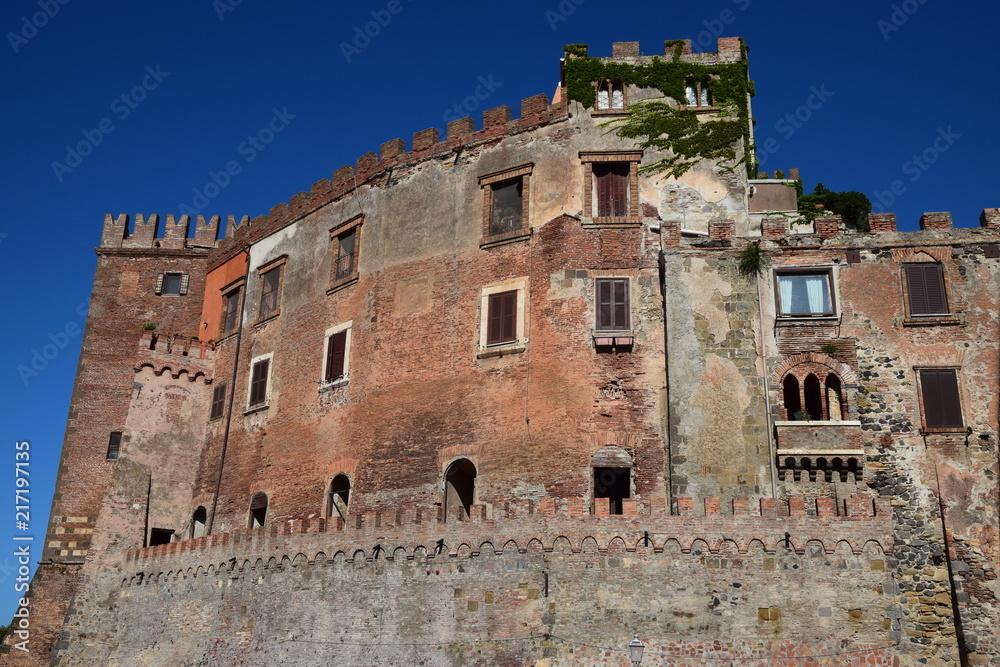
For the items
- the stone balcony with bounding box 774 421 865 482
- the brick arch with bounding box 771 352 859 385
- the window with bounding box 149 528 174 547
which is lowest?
the window with bounding box 149 528 174 547

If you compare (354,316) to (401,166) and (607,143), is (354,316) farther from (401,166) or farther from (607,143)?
(607,143)

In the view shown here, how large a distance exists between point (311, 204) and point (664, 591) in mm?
21692

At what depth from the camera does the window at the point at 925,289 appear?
24.7 m

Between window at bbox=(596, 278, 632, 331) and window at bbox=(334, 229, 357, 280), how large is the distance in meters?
9.70

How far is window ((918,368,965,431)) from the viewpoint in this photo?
23.7 metres

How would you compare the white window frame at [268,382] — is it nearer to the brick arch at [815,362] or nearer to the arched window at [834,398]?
the brick arch at [815,362]

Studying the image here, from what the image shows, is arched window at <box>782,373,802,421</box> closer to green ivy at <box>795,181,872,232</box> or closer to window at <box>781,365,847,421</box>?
window at <box>781,365,847,421</box>

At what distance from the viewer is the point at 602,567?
21.3 m

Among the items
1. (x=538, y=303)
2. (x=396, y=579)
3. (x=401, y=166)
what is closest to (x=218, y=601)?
(x=396, y=579)

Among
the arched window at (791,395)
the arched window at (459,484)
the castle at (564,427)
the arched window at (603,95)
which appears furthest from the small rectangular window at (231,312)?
the arched window at (791,395)

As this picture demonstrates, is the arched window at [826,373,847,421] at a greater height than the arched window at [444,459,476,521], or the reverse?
the arched window at [826,373,847,421]

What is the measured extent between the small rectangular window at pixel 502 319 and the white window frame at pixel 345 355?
553 centimetres

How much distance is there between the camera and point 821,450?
77.4ft

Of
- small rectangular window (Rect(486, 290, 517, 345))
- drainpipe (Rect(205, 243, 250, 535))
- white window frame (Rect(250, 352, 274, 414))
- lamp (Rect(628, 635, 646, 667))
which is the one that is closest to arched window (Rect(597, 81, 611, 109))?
small rectangular window (Rect(486, 290, 517, 345))
